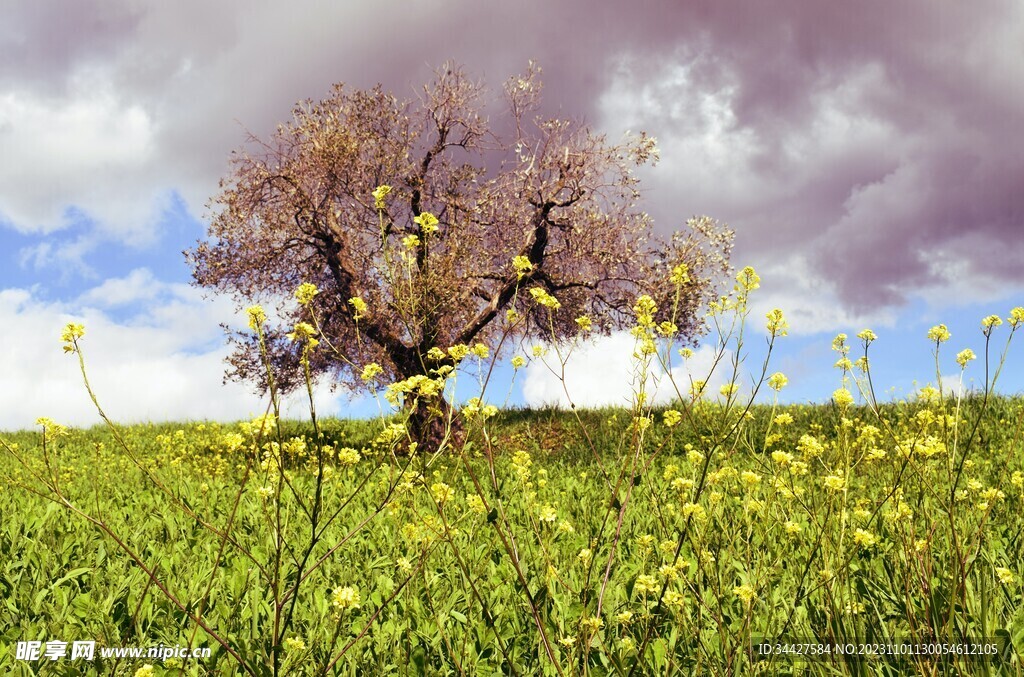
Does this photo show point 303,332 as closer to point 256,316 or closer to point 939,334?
point 256,316

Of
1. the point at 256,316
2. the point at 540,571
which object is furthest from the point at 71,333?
the point at 540,571

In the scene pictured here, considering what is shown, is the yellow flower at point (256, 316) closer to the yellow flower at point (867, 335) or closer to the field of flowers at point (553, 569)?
the field of flowers at point (553, 569)

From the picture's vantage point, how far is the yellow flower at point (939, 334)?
3.87m

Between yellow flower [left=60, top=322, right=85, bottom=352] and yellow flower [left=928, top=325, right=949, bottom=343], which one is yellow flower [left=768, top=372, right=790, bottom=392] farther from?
yellow flower [left=60, top=322, right=85, bottom=352]

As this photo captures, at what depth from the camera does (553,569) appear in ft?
8.34

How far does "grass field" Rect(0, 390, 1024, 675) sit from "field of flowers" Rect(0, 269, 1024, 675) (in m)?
0.03

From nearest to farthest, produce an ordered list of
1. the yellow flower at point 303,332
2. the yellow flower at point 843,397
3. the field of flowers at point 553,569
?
the yellow flower at point 303,332, the field of flowers at point 553,569, the yellow flower at point 843,397

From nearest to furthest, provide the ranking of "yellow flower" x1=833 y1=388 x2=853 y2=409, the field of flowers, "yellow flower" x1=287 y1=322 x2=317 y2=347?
"yellow flower" x1=287 y1=322 x2=317 y2=347 < the field of flowers < "yellow flower" x1=833 y1=388 x2=853 y2=409

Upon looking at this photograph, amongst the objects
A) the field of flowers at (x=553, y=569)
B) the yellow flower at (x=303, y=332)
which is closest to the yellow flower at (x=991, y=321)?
the field of flowers at (x=553, y=569)

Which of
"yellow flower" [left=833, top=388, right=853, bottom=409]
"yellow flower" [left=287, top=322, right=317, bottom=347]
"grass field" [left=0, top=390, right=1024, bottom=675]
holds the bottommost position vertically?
"grass field" [left=0, top=390, right=1024, bottom=675]

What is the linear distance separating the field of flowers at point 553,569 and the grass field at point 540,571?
3cm

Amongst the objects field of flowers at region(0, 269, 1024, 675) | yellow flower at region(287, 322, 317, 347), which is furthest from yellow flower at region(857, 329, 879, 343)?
yellow flower at region(287, 322, 317, 347)

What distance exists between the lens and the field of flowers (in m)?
2.75

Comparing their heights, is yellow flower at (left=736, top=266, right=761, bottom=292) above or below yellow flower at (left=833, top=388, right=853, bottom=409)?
above
